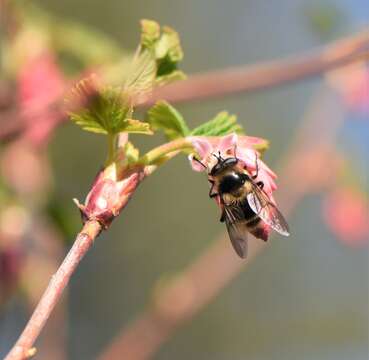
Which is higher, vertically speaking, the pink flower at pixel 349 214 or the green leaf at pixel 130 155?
the pink flower at pixel 349 214

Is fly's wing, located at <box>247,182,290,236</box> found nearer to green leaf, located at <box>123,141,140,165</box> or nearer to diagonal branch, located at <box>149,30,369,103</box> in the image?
green leaf, located at <box>123,141,140,165</box>

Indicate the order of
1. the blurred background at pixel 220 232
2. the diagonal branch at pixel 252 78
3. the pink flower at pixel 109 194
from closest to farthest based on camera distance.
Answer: the pink flower at pixel 109 194, the diagonal branch at pixel 252 78, the blurred background at pixel 220 232

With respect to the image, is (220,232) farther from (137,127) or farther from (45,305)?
(45,305)

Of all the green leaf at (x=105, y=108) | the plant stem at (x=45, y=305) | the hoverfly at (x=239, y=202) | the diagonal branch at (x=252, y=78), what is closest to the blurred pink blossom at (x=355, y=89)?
the diagonal branch at (x=252, y=78)

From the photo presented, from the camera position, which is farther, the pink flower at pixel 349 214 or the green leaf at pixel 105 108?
the pink flower at pixel 349 214

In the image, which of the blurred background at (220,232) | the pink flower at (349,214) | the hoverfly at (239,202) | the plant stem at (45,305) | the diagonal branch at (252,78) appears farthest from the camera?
the blurred background at (220,232)

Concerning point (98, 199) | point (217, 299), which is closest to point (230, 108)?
point (217, 299)

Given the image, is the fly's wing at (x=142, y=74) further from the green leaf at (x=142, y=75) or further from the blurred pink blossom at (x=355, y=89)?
the blurred pink blossom at (x=355, y=89)
